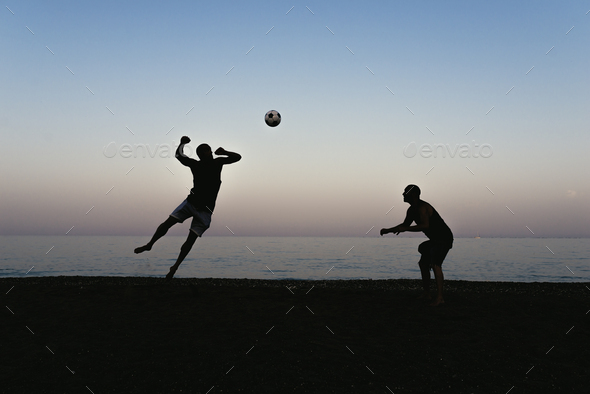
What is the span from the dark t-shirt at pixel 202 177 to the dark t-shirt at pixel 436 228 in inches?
142

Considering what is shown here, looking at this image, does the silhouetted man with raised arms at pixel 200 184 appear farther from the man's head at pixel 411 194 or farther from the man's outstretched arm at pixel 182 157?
the man's head at pixel 411 194

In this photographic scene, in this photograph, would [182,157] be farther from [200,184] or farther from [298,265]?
[298,265]

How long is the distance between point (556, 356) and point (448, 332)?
1210 millimetres

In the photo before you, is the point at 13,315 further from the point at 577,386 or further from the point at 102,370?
the point at 577,386

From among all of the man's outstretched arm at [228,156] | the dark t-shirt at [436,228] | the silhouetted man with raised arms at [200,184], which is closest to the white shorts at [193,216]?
the silhouetted man with raised arms at [200,184]

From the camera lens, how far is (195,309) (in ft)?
20.7

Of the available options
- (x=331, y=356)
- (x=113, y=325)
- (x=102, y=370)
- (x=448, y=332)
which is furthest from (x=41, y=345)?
(x=448, y=332)

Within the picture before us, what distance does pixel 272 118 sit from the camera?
999 centimetres

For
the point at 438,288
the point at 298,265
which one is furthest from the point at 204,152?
the point at 298,265

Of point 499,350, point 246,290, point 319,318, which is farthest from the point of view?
point 246,290

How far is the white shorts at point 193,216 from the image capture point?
22.7ft

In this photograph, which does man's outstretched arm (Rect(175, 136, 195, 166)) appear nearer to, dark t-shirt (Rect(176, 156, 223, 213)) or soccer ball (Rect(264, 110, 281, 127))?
dark t-shirt (Rect(176, 156, 223, 213))

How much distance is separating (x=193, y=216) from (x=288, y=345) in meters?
3.31

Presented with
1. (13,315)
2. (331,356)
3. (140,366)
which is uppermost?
(331,356)
